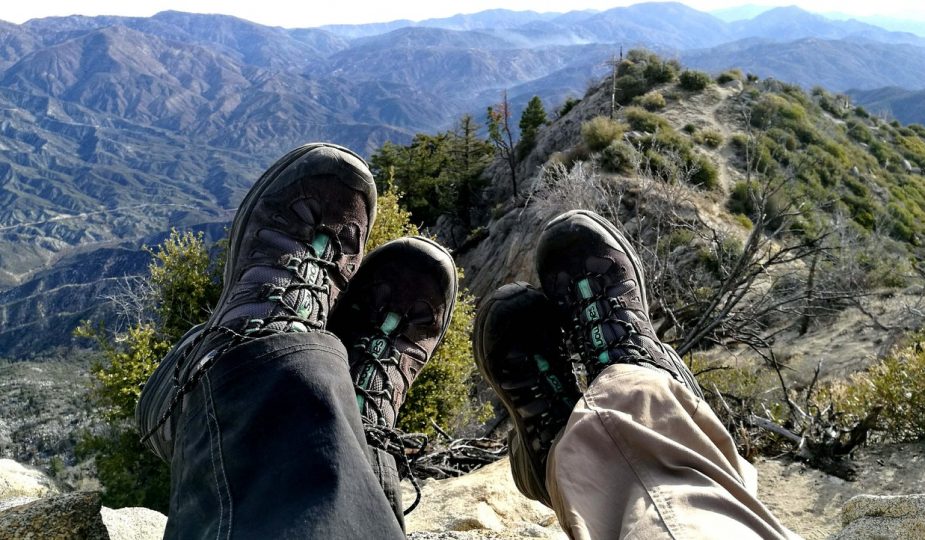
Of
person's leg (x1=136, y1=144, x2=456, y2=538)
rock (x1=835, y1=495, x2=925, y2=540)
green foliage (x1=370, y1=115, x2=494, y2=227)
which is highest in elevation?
person's leg (x1=136, y1=144, x2=456, y2=538)

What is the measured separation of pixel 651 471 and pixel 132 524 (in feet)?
6.51

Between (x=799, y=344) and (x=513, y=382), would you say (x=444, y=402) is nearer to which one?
(x=513, y=382)

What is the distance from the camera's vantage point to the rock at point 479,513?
9.32 ft

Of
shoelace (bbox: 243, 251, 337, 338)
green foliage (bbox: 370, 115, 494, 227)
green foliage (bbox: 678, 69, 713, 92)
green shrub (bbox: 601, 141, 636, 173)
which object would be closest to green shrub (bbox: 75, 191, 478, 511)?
shoelace (bbox: 243, 251, 337, 338)

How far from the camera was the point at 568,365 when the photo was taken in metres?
3.14

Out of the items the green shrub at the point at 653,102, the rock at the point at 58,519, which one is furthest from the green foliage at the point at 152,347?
the green shrub at the point at 653,102

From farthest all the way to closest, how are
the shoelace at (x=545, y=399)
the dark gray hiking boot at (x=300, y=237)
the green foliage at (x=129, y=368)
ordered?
the green foliage at (x=129, y=368) → the shoelace at (x=545, y=399) → the dark gray hiking boot at (x=300, y=237)

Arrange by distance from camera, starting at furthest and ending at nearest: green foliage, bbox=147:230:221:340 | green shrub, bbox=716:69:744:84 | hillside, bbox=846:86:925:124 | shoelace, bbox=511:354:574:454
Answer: hillside, bbox=846:86:925:124, green shrub, bbox=716:69:744:84, green foliage, bbox=147:230:221:340, shoelace, bbox=511:354:574:454

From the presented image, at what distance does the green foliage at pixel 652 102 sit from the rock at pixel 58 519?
20.9 m

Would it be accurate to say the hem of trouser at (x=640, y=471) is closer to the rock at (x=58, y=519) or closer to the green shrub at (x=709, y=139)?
the rock at (x=58, y=519)

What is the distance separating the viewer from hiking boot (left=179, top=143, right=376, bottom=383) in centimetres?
244

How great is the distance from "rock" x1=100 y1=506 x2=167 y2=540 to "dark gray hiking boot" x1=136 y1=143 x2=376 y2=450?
0.37 meters

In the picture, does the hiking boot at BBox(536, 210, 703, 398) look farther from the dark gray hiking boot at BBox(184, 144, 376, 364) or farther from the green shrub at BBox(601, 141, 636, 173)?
the green shrub at BBox(601, 141, 636, 173)

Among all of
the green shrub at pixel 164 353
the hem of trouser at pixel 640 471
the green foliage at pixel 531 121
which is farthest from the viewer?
the green foliage at pixel 531 121
